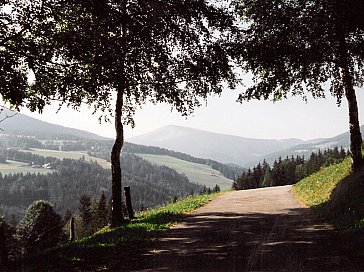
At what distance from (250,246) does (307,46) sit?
11416 millimetres

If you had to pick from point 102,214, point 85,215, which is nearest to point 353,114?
point 102,214

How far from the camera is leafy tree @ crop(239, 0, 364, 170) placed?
1675cm

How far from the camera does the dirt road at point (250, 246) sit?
883cm

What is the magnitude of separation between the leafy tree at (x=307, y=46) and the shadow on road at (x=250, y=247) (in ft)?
25.6

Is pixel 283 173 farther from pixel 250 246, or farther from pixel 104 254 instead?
pixel 104 254

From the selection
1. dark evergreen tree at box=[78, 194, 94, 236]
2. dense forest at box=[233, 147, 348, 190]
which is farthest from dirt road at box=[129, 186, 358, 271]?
dense forest at box=[233, 147, 348, 190]

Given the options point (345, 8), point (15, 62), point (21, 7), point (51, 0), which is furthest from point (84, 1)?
point (345, 8)

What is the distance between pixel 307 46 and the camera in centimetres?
1831

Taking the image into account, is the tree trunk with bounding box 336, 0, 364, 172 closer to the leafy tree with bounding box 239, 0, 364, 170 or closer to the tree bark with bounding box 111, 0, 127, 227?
the leafy tree with bounding box 239, 0, 364, 170

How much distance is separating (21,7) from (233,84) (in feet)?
31.6

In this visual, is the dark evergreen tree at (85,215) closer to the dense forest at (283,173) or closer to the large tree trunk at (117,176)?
the dense forest at (283,173)

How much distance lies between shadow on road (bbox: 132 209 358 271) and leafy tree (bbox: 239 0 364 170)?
7.79m

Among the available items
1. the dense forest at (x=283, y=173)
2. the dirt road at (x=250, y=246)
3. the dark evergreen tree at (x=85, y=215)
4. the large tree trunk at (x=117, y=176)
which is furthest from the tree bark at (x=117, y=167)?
the dense forest at (x=283, y=173)

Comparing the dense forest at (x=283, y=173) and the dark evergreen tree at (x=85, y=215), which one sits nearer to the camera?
the dark evergreen tree at (x=85, y=215)
